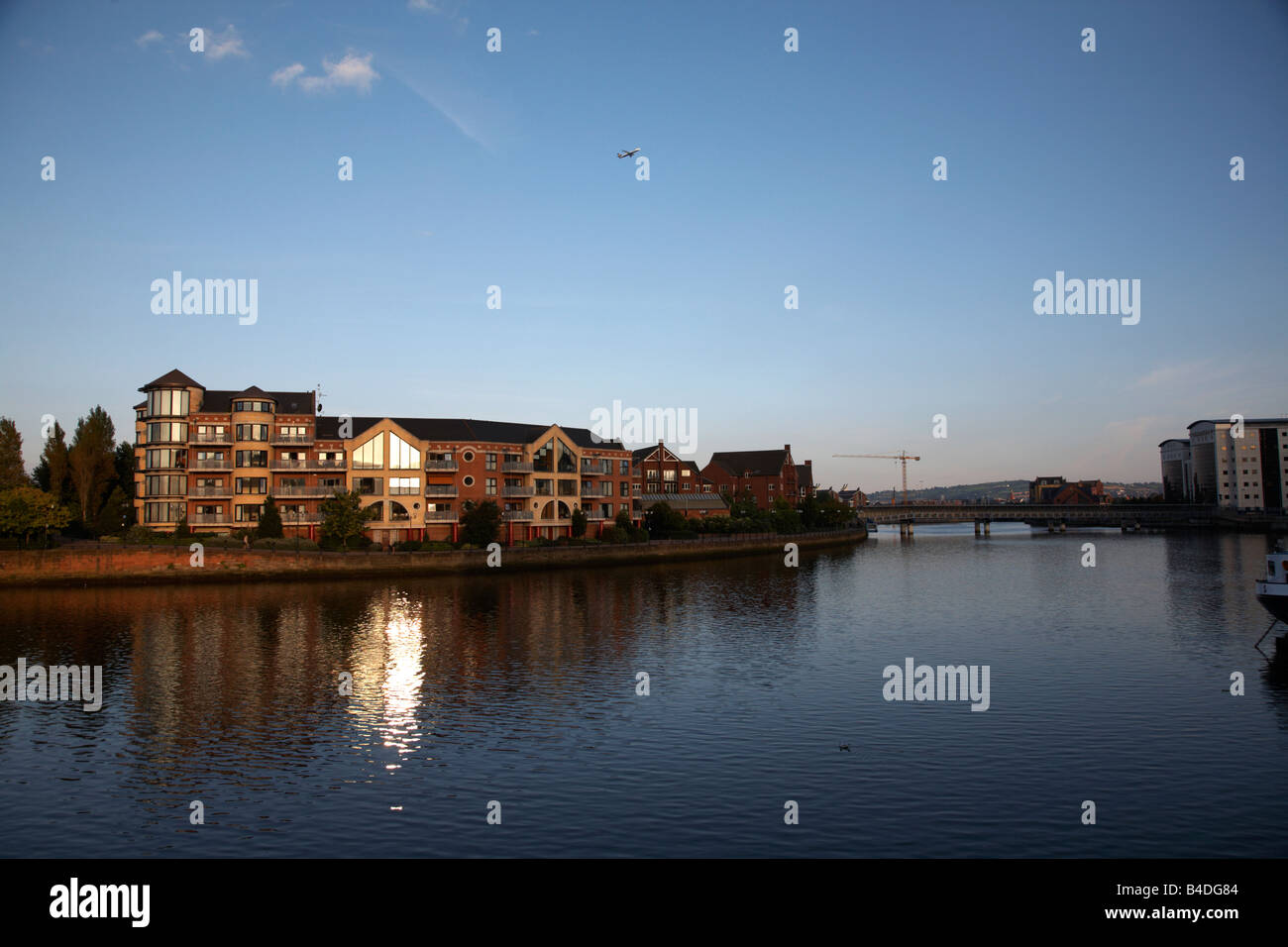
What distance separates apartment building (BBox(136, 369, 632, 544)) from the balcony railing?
0.33 ft

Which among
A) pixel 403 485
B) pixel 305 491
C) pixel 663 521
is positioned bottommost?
pixel 663 521

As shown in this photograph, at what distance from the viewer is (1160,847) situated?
725 inches

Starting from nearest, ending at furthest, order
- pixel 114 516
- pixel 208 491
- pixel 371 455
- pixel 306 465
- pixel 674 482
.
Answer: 1. pixel 208 491
2. pixel 114 516
3. pixel 306 465
4. pixel 371 455
5. pixel 674 482

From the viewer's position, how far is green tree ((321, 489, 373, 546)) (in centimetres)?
7944

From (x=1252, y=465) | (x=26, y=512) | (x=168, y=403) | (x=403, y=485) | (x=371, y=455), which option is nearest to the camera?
(x=26, y=512)

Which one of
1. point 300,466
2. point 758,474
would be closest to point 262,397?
point 300,466

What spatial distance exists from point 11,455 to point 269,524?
109ft

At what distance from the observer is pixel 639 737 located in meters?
26.7

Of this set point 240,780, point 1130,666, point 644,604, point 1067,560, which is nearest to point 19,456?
point 644,604

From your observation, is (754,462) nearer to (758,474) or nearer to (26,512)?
(758,474)

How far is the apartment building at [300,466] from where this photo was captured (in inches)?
3310

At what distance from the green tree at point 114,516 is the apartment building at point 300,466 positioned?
2358 millimetres

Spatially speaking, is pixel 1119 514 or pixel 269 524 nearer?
pixel 269 524

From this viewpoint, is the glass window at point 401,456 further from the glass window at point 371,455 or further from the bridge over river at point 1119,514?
the bridge over river at point 1119,514
